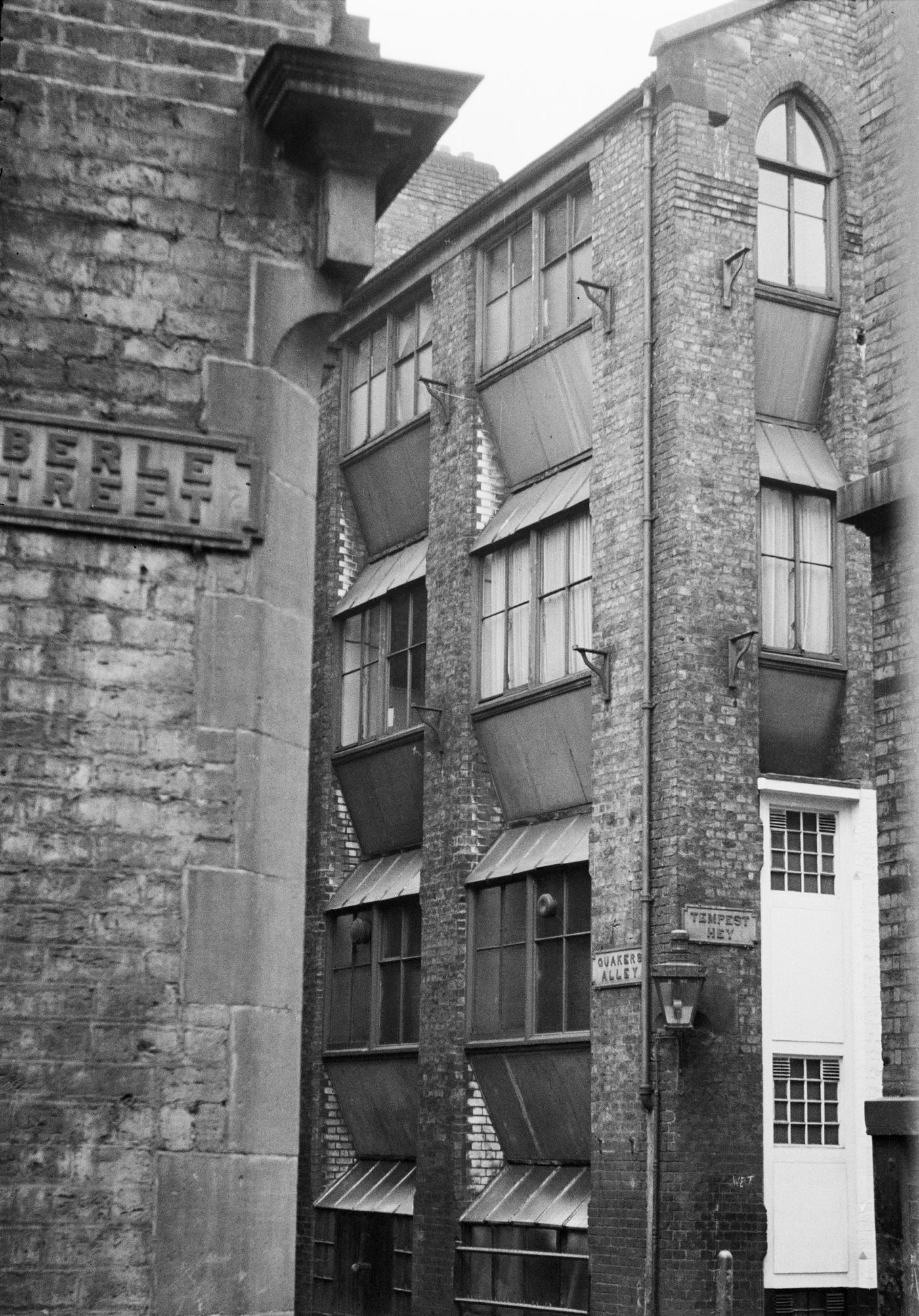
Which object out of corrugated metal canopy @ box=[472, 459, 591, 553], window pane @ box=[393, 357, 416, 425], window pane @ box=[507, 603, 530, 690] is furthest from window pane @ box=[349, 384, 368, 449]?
window pane @ box=[507, 603, 530, 690]

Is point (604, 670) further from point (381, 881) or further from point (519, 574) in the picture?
point (381, 881)

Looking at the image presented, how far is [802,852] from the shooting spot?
19.1m

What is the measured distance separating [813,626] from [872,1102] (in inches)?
319

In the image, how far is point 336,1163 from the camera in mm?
24734

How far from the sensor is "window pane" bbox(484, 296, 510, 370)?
22781 millimetres

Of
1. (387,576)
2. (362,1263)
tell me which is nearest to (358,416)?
(387,576)

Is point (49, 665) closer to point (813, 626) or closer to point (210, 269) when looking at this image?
point (210, 269)

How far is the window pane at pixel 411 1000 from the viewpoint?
23094 mm

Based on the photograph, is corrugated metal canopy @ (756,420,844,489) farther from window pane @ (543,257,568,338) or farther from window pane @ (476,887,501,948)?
window pane @ (476,887,501,948)

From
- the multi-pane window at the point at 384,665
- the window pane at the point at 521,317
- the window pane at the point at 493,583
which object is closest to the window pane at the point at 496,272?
the window pane at the point at 521,317

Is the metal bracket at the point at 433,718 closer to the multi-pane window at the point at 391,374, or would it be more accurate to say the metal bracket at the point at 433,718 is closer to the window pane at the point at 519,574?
the window pane at the point at 519,574

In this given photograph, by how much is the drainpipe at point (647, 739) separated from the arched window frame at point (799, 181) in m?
1.24

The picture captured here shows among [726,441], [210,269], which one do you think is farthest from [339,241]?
[726,441]

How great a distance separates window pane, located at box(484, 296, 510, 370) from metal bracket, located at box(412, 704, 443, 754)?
13.1 feet
